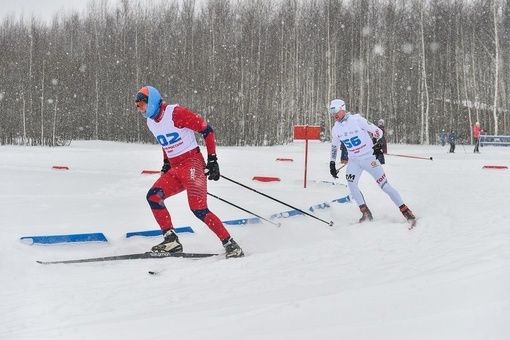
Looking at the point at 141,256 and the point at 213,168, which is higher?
the point at 213,168

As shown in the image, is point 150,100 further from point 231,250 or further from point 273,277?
point 273,277

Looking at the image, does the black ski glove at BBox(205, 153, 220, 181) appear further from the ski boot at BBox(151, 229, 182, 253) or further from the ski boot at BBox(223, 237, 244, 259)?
the ski boot at BBox(151, 229, 182, 253)

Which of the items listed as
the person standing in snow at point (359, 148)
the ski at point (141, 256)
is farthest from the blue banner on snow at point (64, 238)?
the person standing in snow at point (359, 148)

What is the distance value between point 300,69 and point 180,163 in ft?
94.6

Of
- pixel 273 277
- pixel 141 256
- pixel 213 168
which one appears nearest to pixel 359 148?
pixel 213 168

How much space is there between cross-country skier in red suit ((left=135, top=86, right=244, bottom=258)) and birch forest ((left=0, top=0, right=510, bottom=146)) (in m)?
23.5

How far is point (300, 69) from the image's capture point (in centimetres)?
3281

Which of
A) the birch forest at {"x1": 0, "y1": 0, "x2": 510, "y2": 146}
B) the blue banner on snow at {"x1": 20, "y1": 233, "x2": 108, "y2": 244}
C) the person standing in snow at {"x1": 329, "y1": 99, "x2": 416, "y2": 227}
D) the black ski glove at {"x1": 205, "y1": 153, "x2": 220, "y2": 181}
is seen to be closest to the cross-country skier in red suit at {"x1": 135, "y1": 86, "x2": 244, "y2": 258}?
the black ski glove at {"x1": 205, "y1": 153, "x2": 220, "y2": 181}

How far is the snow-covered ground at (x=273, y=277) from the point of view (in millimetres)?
2740

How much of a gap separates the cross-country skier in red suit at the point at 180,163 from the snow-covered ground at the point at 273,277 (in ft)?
1.27

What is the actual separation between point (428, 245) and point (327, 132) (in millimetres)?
27926

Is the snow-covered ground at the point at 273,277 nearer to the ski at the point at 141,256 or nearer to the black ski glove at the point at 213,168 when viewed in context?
the ski at the point at 141,256

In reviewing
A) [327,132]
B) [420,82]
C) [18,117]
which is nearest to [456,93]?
[420,82]

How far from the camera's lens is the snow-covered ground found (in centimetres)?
274
